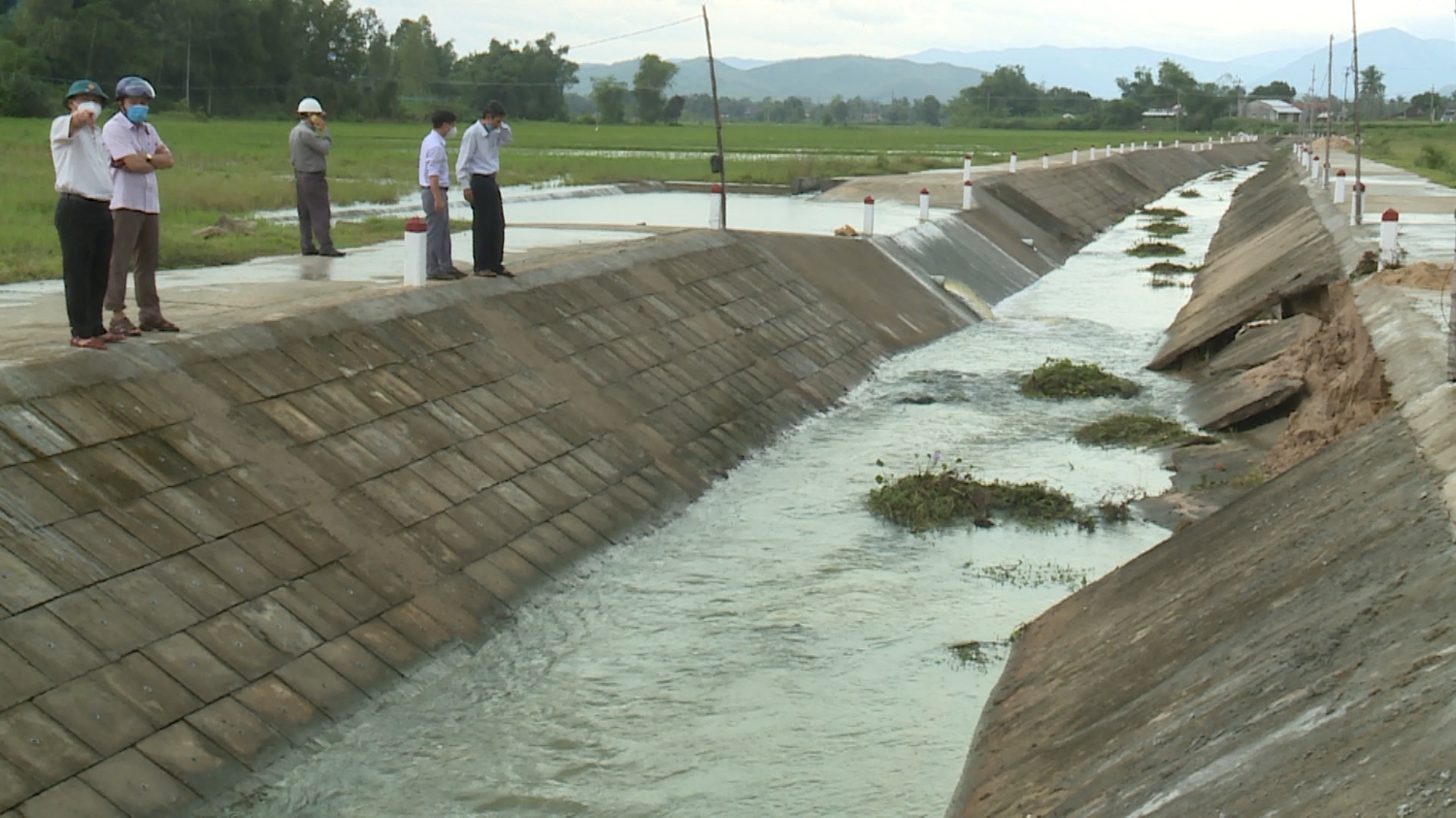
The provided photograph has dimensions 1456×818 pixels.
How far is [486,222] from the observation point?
558 inches

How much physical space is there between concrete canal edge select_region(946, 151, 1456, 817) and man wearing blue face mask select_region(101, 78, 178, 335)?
601cm

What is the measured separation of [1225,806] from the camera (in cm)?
504

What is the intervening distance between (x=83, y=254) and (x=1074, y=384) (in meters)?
12.1

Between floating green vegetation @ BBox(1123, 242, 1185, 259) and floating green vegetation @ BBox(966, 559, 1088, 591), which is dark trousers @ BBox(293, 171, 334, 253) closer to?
floating green vegetation @ BBox(966, 559, 1088, 591)

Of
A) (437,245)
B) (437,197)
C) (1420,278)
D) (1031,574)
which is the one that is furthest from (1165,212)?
(1031,574)

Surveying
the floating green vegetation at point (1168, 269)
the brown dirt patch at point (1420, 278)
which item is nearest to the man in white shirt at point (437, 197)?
the brown dirt patch at point (1420, 278)

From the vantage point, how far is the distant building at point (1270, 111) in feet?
519

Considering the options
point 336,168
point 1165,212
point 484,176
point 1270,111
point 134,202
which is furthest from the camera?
point 1270,111

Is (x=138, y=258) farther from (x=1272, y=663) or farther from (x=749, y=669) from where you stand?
(x=1272, y=663)

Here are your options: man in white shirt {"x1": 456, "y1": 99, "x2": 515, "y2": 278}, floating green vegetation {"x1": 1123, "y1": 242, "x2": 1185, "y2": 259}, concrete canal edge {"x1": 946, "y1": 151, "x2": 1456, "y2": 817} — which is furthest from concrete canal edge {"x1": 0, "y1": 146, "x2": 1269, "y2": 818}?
floating green vegetation {"x1": 1123, "y1": 242, "x2": 1185, "y2": 259}

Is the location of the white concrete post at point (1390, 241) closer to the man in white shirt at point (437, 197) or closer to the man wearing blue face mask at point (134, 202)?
the man in white shirt at point (437, 197)

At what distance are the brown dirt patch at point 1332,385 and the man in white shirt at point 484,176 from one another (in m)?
7.18

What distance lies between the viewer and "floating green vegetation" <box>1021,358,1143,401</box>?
17938 mm

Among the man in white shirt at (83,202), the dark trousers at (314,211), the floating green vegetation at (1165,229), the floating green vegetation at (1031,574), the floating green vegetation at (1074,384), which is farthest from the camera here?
the floating green vegetation at (1165,229)
